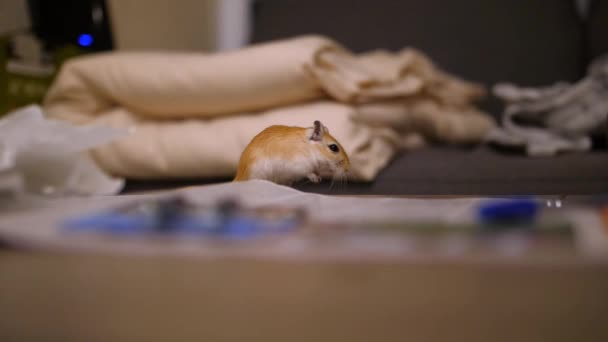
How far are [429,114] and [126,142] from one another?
0.55 metres

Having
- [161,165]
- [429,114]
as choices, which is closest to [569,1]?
[429,114]

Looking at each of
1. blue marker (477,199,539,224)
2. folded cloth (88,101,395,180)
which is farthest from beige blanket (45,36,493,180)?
blue marker (477,199,539,224)

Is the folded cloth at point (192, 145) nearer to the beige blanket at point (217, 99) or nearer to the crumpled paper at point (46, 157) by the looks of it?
the beige blanket at point (217, 99)

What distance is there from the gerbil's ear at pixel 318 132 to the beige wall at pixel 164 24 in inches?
20.2

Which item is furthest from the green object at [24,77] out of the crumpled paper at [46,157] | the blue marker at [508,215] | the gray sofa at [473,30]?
the blue marker at [508,215]

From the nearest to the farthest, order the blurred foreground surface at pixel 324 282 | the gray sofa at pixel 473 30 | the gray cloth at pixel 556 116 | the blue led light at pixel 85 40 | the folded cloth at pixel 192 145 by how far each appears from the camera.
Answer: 1. the blurred foreground surface at pixel 324 282
2. the folded cloth at pixel 192 145
3. the gray cloth at pixel 556 116
4. the blue led light at pixel 85 40
5. the gray sofa at pixel 473 30

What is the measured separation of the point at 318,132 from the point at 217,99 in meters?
0.39

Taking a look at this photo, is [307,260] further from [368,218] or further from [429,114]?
[429,114]

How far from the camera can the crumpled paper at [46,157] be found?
33 centimetres

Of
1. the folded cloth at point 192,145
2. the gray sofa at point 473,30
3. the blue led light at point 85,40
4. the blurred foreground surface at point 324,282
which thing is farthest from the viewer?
the gray sofa at point 473,30

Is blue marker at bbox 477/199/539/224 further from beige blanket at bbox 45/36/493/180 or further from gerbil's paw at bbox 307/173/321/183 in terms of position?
beige blanket at bbox 45/36/493/180

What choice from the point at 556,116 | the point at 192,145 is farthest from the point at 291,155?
the point at 556,116

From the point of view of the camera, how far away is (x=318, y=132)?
0.32 metres

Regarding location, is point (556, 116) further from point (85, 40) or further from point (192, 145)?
point (85, 40)
